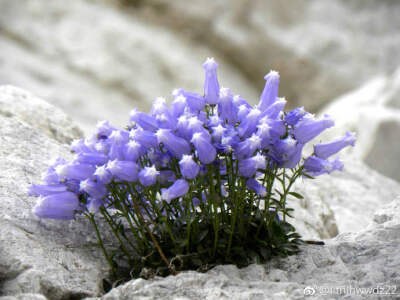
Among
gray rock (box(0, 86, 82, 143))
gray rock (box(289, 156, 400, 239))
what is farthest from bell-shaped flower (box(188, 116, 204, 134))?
gray rock (box(0, 86, 82, 143))

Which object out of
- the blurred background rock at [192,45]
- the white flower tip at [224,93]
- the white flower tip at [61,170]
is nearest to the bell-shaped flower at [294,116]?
the white flower tip at [224,93]

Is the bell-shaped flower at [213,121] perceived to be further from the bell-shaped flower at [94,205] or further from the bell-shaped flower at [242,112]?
the bell-shaped flower at [94,205]

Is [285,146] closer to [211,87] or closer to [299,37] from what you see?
[211,87]

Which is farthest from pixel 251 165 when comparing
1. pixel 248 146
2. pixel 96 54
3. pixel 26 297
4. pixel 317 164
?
pixel 96 54

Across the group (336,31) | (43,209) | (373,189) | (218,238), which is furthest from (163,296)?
(336,31)

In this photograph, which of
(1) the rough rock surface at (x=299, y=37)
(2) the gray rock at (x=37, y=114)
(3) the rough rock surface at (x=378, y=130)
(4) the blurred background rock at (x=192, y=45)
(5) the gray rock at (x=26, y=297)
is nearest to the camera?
(5) the gray rock at (x=26, y=297)

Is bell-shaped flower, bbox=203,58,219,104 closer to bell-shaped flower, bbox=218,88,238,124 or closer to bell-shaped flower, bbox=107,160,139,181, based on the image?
bell-shaped flower, bbox=218,88,238,124

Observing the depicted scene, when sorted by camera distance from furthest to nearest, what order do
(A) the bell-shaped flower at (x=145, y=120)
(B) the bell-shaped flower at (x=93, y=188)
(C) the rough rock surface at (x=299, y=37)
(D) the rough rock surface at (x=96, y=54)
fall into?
(C) the rough rock surface at (x=299, y=37) → (D) the rough rock surface at (x=96, y=54) → (A) the bell-shaped flower at (x=145, y=120) → (B) the bell-shaped flower at (x=93, y=188)
